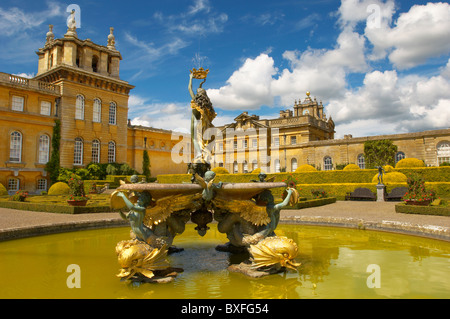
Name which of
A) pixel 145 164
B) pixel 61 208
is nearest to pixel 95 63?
pixel 145 164

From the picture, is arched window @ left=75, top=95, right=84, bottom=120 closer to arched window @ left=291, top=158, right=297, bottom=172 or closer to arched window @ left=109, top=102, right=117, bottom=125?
arched window @ left=109, top=102, right=117, bottom=125

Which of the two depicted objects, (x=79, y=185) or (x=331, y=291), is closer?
(x=331, y=291)

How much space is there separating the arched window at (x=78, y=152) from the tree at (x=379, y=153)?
28.5m

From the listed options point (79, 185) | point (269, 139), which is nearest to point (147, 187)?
point (79, 185)

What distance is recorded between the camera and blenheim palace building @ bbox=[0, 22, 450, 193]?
84.0 feet

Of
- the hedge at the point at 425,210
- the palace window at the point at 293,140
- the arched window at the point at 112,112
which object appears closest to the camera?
the hedge at the point at 425,210

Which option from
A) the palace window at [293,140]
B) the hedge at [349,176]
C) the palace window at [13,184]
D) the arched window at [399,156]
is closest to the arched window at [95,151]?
the palace window at [13,184]

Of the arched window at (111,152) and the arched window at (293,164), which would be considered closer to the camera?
the arched window at (111,152)

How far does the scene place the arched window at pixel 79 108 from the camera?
96.5ft

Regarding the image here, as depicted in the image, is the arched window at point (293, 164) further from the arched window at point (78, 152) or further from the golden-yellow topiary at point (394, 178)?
the arched window at point (78, 152)

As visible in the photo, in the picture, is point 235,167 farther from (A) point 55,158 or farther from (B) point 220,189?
(B) point 220,189
